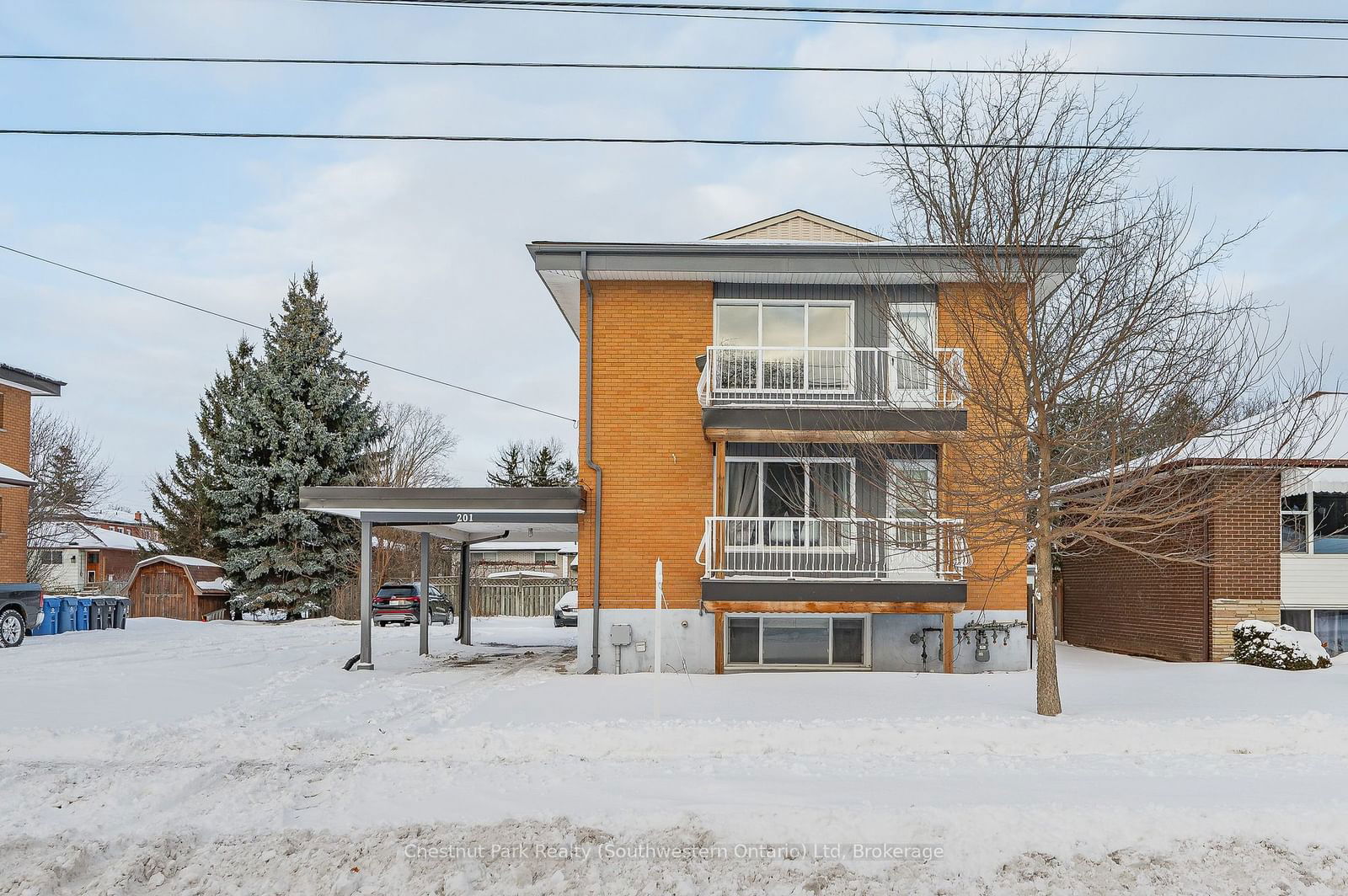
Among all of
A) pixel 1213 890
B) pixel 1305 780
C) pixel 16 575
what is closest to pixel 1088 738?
pixel 1305 780

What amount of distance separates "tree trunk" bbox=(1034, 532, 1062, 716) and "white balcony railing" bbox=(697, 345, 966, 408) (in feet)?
15.5

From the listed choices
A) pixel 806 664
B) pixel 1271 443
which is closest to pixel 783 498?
pixel 806 664

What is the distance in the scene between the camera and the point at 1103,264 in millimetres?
12242

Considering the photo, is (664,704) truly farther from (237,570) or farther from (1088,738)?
(237,570)

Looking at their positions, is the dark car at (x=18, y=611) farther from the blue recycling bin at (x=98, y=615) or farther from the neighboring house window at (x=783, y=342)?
the neighboring house window at (x=783, y=342)

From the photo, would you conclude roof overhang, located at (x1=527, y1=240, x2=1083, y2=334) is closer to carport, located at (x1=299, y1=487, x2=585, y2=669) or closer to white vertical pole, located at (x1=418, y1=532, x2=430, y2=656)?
carport, located at (x1=299, y1=487, x2=585, y2=669)

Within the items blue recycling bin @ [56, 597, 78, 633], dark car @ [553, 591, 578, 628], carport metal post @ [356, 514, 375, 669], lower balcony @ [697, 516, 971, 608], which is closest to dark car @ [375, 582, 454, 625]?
dark car @ [553, 591, 578, 628]

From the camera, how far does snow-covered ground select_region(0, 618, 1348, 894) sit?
681 centimetres

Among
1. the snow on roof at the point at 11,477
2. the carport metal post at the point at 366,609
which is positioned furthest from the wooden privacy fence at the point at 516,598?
the carport metal post at the point at 366,609

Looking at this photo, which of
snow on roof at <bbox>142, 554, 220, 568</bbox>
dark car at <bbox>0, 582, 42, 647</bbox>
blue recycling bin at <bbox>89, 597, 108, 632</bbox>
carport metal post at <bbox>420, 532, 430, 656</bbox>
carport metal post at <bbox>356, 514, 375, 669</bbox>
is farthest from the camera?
snow on roof at <bbox>142, 554, 220, 568</bbox>

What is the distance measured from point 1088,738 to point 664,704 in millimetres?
5191

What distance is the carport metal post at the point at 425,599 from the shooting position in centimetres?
2169

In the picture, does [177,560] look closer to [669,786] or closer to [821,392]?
[821,392]

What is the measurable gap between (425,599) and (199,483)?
25.4m
